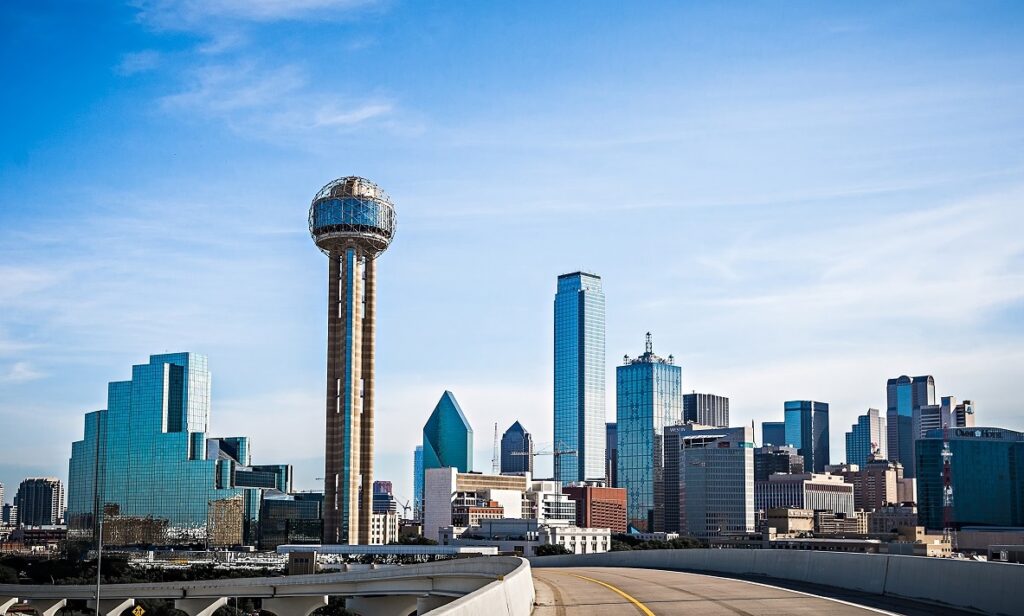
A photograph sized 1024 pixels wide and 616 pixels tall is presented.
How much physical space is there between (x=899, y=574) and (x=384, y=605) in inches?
2363

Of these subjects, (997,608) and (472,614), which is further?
(997,608)

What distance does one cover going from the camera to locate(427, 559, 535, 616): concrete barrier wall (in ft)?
59.3

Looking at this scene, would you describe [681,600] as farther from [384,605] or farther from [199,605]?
[199,605]

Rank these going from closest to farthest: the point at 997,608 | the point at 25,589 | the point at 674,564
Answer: the point at 997,608, the point at 674,564, the point at 25,589

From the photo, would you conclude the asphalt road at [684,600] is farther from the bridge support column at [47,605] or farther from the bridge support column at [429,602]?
the bridge support column at [47,605]

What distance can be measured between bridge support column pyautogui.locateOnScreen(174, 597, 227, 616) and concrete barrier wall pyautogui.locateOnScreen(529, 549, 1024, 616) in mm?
76022

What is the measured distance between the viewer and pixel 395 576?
3369 inches

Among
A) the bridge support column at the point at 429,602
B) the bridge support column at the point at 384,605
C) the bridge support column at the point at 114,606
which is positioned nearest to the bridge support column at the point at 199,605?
the bridge support column at the point at 114,606

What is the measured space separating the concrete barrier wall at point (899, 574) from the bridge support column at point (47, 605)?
96.6 metres

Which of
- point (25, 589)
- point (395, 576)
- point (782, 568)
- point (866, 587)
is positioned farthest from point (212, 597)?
point (866, 587)

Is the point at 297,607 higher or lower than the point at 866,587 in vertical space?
lower

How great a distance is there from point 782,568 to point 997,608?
1953 cm

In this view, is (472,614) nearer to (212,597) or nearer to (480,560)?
(480,560)

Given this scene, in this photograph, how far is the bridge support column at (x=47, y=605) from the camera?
131 meters
